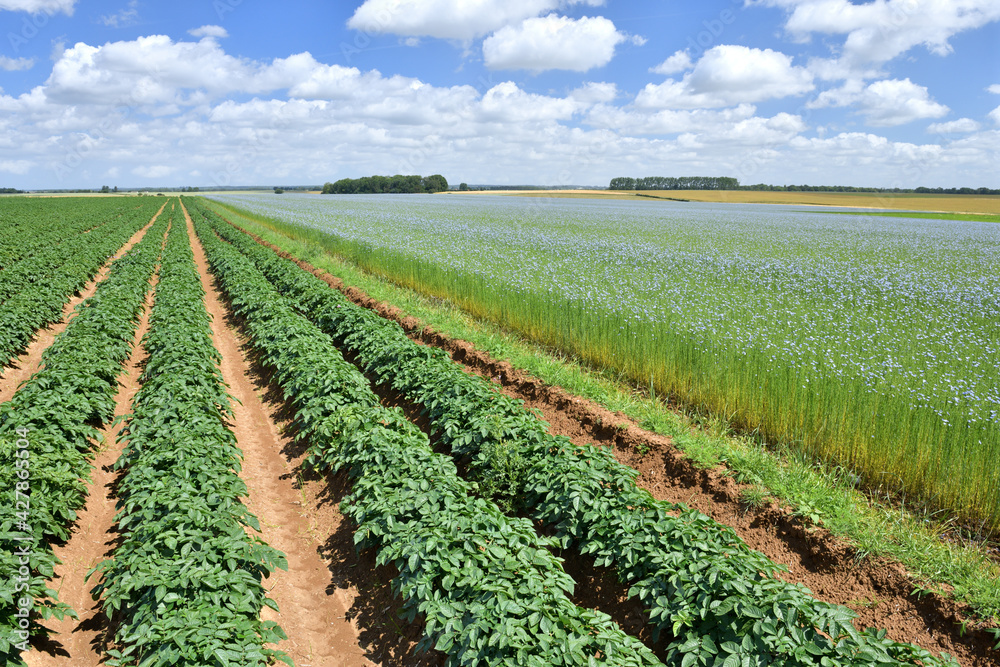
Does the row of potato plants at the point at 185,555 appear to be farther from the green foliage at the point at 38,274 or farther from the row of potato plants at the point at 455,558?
the green foliage at the point at 38,274

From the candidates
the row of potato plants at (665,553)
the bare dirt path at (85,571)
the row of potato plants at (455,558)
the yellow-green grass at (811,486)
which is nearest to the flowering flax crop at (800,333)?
the yellow-green grass at (811,486)

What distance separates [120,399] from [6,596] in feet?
22.2

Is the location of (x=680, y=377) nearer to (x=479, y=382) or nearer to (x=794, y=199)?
(x=479, y=382)

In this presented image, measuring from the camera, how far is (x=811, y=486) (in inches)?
223

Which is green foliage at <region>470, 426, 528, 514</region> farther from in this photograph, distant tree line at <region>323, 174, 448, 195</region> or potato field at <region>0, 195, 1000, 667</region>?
distant tree line at <region>323, 174, 448, 195</region>

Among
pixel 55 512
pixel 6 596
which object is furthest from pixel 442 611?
pixel 55 512

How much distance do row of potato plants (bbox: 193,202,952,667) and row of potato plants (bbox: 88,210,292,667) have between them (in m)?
2.47

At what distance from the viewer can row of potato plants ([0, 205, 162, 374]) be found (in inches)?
459

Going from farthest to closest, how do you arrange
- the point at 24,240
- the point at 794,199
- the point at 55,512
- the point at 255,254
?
the point at 794,199
the point at 24,240
the point at 255,254
the point at 55,512

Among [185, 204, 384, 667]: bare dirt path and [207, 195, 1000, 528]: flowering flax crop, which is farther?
[207, 195, 1000, 528]: flowering flax crop

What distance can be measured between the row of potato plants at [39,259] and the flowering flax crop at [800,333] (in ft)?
34.7

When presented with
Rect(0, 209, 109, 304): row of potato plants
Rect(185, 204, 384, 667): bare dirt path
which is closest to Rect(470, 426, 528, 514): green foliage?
Rect(185, 204, 384, 667): bare dirt path

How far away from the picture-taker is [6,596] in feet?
12.7

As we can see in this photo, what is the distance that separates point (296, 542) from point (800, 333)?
26.6ft
